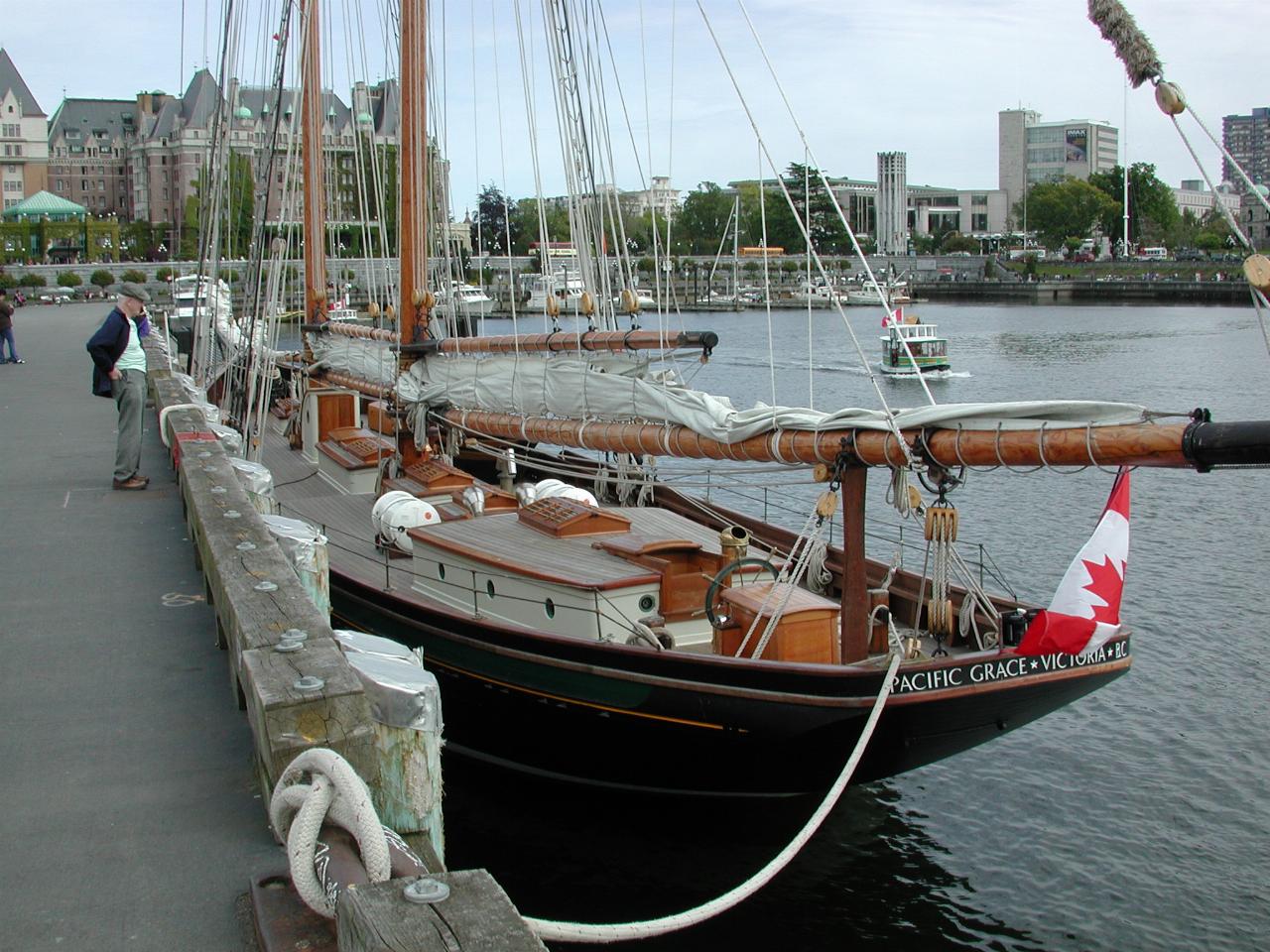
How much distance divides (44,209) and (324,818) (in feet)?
537

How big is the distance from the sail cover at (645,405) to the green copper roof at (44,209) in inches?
5848

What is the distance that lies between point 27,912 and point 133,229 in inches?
6476

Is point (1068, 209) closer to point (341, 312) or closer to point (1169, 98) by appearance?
point (341, 312)

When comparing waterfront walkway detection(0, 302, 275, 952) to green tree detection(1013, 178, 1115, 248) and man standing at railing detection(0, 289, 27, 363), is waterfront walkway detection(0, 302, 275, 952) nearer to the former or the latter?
man standing at railing detection(0, 289, 27, 363)

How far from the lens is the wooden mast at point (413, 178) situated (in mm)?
18328

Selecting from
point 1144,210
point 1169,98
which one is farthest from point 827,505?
point 1144,210

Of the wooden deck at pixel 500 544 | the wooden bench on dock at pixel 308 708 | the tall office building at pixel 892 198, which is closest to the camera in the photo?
the wooden bench on dock at pixel 308 708

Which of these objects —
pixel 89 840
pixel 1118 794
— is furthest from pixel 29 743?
pixel 1118 794

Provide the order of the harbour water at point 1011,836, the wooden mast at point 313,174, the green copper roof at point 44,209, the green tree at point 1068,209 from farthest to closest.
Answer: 1. the green tree at point 1068,209
2. the green copper roof at point 44,209
3. the wooden mast at point 313,174
4. the harbour water at point 1011,836

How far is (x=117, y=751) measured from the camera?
6266 millimetres

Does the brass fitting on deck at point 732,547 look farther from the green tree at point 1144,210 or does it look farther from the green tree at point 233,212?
the green tree at point 1144,210

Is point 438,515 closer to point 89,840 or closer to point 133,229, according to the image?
point 89,840

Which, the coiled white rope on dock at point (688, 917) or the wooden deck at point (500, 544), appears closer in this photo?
the coiled white rope on dock at point (688, 917)

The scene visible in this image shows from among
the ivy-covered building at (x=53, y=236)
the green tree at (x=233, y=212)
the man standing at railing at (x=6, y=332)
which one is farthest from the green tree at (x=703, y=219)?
the man standing at railing at (x=6, y=332)
